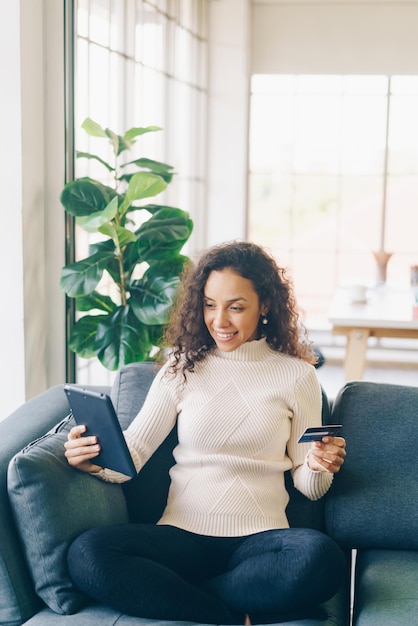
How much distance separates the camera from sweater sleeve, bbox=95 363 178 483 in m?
2.20

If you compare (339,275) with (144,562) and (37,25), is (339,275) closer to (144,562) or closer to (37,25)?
(37,25)

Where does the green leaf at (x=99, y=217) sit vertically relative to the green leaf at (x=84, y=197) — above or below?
below

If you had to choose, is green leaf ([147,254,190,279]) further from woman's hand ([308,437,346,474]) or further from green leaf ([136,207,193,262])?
woman's hand ([308,437,346,474])

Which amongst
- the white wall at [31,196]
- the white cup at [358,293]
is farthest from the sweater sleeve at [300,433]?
the white cup at [358,293]

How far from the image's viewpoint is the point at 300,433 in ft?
7.29

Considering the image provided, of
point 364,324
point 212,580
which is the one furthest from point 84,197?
point 364,324

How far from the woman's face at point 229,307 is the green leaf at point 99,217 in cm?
75

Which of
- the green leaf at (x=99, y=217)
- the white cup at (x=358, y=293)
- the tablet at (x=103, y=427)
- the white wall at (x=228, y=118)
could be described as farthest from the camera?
the white wall at (x=228, y=118)

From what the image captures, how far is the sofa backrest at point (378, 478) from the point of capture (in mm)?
2229

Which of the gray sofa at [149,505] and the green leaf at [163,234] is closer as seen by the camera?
the gray sofa at [149,505]

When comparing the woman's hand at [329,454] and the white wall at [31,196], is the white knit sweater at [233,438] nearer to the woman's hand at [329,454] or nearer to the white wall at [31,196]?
the woman's hand at [329,454]

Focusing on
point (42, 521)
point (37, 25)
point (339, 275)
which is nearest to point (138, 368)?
point (42, 521)

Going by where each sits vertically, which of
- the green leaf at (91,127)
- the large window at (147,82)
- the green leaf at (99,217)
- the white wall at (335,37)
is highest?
the white wall at (335,37)

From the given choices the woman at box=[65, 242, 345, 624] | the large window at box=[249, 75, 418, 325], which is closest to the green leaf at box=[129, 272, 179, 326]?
the woman at box=[65, 242, 345, 624]
